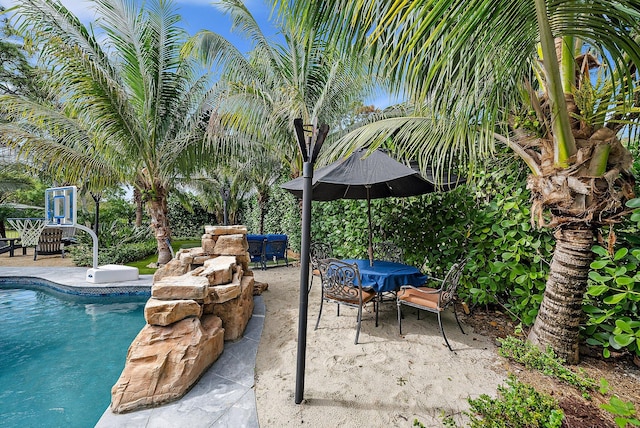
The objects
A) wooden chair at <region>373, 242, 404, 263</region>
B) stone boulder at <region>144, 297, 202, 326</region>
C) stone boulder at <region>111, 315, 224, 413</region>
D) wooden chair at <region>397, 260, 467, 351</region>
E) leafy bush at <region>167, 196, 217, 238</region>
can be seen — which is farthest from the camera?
leafy bush at <region>167, 196, 217, 238</region>

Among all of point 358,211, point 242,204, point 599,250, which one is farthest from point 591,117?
point 242,204

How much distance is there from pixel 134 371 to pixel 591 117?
435 cm

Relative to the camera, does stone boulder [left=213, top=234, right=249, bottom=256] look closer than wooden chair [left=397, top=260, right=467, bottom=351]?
No

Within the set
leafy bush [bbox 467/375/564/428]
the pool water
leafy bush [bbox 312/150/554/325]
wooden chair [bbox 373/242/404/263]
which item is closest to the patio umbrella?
leafy bush [bbox 312/150/554/325]

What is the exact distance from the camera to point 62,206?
23.7 feet

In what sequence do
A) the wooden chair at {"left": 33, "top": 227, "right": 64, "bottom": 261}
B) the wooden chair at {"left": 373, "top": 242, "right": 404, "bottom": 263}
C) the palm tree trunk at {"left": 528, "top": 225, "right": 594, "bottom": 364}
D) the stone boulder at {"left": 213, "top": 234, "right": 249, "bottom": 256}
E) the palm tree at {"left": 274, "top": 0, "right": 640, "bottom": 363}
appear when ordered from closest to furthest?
the palm tree at {"left": 274, "top": 0, "right": 640, "bottom": 363}, the palm tree trunk at {"left": 528, "top": 225, "right": 594, "bottom": 364}, the stone boulder at {"left": 213, "top": 234, "right": 249, "bottom": 256}, the wooden chair at {"left": 373, "top": 242, "right": 404, "bottom": 263}, the wooden chair at {"left": 33, "top": 227, "right": 64, "bottom": 261}

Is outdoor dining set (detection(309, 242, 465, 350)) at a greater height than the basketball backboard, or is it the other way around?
the basketball backboard

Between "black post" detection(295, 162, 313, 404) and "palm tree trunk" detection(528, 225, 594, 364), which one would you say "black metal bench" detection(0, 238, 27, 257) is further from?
"palm tree trunk" detection(528, 225, 594, 364)

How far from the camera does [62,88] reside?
611cm

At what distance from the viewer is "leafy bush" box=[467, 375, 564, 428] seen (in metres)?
1.86

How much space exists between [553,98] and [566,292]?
68.3 inches

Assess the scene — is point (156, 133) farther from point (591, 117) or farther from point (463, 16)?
point (591, 117)

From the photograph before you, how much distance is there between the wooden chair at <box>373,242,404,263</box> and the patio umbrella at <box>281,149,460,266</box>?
3.24 ft

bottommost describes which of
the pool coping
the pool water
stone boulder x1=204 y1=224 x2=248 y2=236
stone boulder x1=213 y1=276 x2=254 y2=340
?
the pool water
